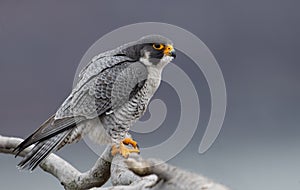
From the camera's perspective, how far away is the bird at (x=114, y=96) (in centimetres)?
120

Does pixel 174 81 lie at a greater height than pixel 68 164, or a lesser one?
greater

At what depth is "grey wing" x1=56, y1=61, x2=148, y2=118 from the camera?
1206 mm

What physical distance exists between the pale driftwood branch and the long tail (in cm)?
17

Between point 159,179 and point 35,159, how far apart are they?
0.45 meters

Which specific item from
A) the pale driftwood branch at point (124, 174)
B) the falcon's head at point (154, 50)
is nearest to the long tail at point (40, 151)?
the pale driftwood branch at point (124, 174)

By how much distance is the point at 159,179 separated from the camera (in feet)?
2.59

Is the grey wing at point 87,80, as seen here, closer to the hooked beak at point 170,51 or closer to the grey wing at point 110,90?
the grey wing at point 110,90

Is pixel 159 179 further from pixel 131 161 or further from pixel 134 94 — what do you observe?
pixel 134 94

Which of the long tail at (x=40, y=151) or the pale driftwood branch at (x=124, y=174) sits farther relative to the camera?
the long tail at (x=40, y=151)

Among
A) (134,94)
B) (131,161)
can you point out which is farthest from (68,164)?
(131,161)

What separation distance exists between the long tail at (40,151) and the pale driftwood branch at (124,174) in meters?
0.17

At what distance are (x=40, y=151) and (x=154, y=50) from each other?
1.31 ft

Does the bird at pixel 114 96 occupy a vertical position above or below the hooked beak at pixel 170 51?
below

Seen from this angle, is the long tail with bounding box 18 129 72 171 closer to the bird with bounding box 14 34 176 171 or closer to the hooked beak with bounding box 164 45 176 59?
the bird with bounding box 14 34 176 171
